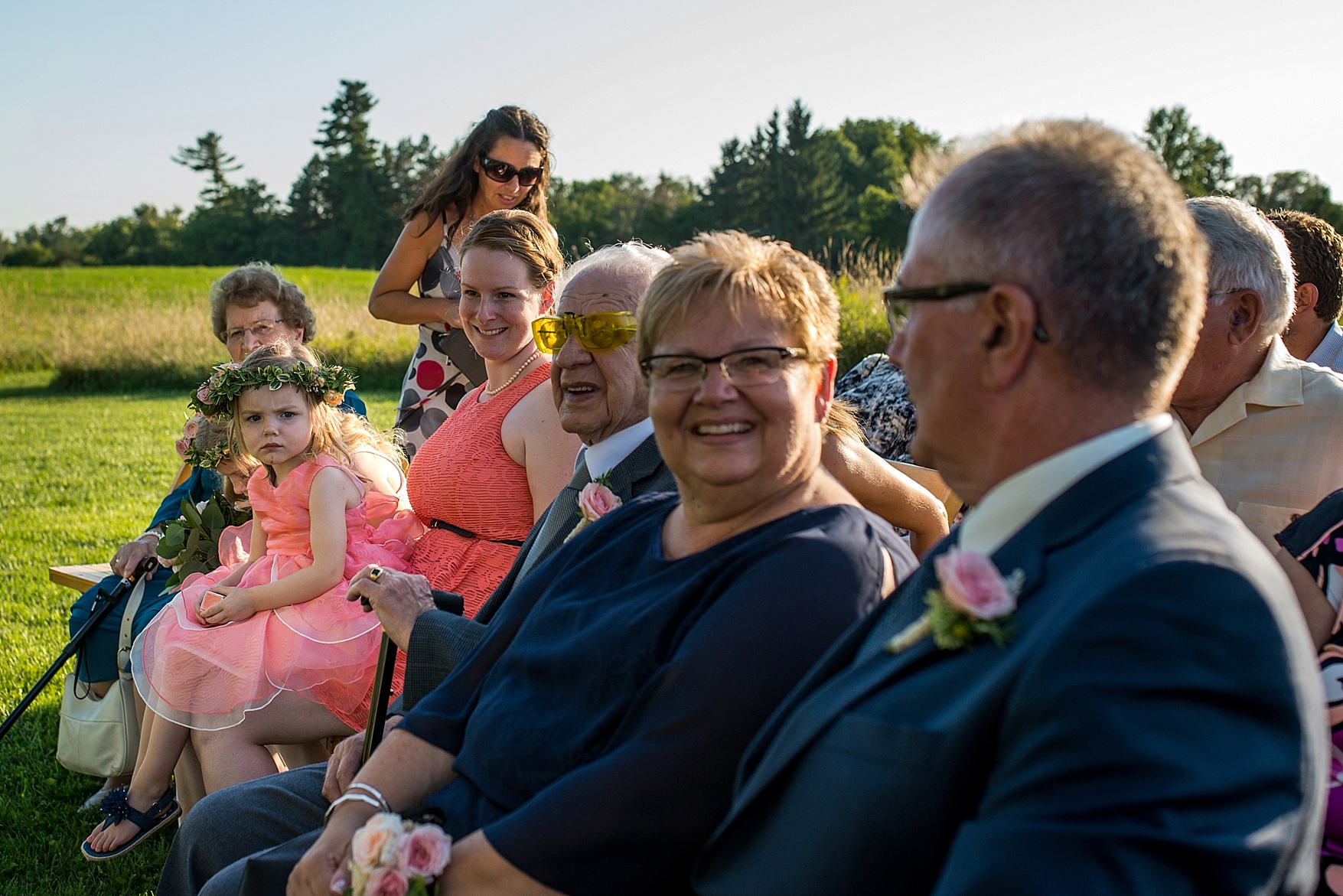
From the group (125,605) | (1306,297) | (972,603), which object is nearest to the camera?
(972,603)

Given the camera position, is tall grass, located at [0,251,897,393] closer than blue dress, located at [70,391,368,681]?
No

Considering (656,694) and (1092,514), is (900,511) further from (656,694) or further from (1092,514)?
(1092,514)

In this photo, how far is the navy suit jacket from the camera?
3.62 feet

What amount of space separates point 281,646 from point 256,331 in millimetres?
2034

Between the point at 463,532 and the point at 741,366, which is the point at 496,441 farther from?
the point at 741,366

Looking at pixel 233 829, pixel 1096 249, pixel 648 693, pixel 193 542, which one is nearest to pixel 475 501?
pixel 233 829

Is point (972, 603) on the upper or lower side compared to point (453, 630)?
upper

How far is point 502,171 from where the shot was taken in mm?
4984

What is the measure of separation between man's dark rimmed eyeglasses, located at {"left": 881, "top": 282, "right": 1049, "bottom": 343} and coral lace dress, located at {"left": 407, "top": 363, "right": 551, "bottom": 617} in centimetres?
209

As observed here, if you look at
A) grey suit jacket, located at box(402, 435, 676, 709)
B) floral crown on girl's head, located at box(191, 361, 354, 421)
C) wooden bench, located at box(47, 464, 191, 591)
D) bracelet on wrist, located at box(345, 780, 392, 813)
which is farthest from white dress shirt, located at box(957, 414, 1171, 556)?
wooden bench, located at box(47, 464, 191, 591)

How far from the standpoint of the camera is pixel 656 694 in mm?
1812

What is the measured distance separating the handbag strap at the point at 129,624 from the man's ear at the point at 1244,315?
4301 mm

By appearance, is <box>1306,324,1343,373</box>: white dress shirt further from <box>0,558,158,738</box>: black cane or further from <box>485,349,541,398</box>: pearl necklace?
<box>0,558,158,738</box>: black cane

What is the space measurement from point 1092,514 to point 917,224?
19.9 inches
